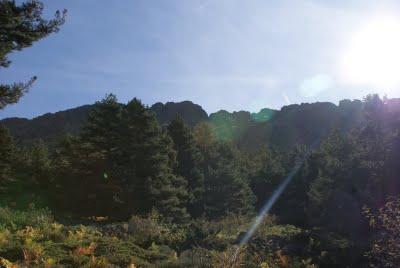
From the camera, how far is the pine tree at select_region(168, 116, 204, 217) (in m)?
42.2

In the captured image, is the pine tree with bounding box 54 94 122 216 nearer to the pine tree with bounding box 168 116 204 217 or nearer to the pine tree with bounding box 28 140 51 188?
the pine tree with bounding box 28 140 51 188

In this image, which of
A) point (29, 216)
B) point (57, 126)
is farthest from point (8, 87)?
point (57, 126)

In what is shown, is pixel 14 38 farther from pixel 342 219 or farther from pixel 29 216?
pixel 342 219

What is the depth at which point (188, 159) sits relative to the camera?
42.5 meters

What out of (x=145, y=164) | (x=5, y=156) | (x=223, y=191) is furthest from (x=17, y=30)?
(x=223, y=191)

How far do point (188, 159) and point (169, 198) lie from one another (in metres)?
9.71

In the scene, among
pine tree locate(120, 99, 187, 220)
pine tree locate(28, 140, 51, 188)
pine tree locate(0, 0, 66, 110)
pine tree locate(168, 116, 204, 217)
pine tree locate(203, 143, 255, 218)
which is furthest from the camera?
pine tree locate(203, 143, 255, 218)

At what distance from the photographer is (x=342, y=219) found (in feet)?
83.8

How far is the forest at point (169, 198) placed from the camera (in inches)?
622

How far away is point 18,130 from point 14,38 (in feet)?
546

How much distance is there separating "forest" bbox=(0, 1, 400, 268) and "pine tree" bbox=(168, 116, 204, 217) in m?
0.10

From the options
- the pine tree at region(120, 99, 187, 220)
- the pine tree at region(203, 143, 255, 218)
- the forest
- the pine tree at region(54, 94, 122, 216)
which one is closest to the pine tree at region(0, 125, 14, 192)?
the forest

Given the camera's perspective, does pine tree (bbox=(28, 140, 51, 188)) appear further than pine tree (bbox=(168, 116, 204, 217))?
No

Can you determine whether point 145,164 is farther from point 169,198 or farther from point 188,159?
point 188,159
